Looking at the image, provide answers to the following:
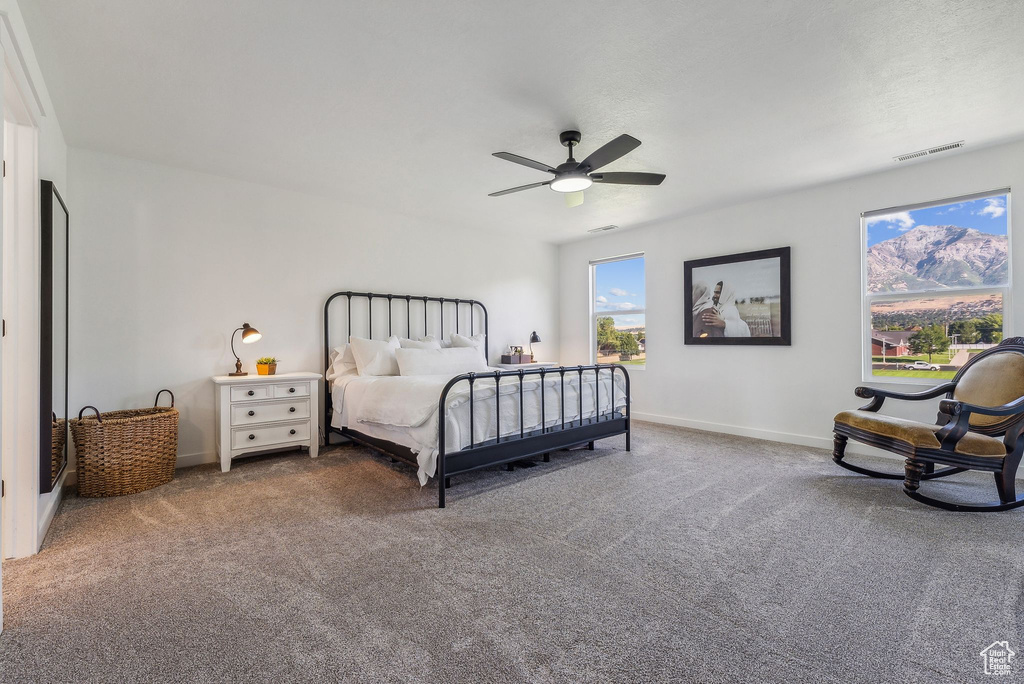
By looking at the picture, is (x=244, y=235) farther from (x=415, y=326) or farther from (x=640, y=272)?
(x=640, y=272)

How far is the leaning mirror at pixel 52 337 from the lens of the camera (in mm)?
2359

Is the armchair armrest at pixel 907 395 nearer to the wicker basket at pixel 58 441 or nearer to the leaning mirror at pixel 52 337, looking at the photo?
the leaning mirror at pixel 52 337

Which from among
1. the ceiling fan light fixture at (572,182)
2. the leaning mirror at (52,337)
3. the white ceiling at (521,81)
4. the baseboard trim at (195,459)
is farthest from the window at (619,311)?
the leaning mirror at (52,337)

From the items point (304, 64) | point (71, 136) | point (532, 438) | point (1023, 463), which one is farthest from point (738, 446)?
point (71, 136)

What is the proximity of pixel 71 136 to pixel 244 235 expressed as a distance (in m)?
1.26

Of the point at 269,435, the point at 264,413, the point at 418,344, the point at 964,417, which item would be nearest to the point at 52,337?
the point at 264,413

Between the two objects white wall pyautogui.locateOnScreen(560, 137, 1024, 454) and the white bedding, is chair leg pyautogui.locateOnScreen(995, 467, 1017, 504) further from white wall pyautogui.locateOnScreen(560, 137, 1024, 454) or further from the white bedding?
the white bedding

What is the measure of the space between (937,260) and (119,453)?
655 cm

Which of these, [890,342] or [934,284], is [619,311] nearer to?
[890,342]

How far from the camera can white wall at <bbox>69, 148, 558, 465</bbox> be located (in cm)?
348

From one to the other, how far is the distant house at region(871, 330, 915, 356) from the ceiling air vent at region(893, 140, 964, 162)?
147 cm

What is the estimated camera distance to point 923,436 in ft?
9.16

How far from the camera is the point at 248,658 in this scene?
1.48 meters

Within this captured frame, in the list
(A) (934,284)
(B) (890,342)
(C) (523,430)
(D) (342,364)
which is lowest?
(C) (523,430)
